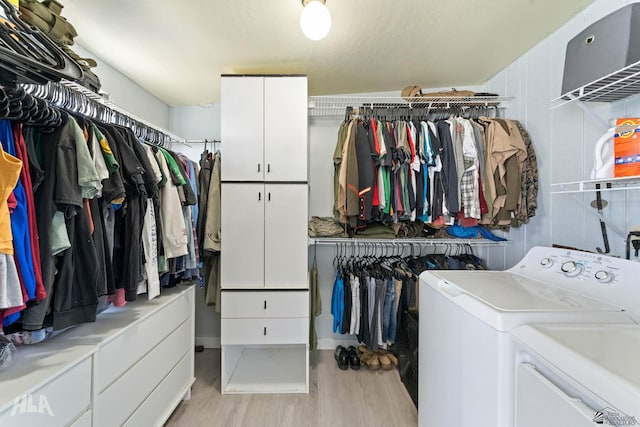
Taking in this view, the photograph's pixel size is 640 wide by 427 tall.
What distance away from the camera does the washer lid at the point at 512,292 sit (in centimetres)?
86

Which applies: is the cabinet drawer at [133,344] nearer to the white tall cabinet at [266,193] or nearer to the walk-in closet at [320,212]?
the walk-in closet at [320,212]

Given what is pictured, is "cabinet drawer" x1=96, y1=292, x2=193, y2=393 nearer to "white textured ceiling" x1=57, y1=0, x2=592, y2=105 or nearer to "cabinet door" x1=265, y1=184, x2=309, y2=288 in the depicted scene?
"cabinet door" x1=265, y1=184, x2=309, y2=288

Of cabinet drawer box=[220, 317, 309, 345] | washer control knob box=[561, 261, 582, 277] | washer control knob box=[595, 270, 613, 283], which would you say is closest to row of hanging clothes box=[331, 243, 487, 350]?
cabinet drawer box=[220, 317, 309, 345]

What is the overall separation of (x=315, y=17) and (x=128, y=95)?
1.60m

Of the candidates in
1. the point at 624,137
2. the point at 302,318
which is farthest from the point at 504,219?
the point at 302,318

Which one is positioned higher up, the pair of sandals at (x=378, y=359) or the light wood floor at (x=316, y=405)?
the pair of sandals at (x=378, y=359)

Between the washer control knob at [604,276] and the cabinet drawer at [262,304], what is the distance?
1.46m

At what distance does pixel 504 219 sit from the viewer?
5.86 feet

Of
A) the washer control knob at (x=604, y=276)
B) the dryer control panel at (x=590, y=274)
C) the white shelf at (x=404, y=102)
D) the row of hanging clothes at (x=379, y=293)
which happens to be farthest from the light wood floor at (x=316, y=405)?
the white shelf at (x=404, y=102)

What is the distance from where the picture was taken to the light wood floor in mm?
1581

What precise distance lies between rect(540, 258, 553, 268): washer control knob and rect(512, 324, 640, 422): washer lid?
460 mm

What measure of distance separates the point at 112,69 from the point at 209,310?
6.75 feet

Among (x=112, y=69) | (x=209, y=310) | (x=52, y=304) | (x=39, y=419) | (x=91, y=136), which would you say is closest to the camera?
(x=39, y=419)

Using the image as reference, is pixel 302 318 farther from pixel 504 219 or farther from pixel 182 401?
pixel 504 219
